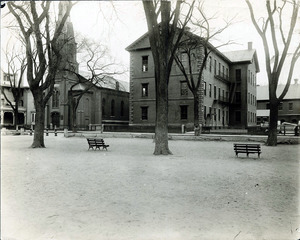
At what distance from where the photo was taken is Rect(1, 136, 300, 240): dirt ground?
4391mm

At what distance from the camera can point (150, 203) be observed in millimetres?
5766

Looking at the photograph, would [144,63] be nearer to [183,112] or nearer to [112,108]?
[183,112]

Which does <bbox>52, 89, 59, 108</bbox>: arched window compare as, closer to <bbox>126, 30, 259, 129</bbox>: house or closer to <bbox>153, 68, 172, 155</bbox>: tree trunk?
<bbox>126, 30, 259, 129</bbox>: house

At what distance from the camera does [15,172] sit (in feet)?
29.6

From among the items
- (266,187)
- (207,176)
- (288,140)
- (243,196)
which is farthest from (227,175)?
(288,140)

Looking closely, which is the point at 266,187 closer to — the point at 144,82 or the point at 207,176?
the point at 207,176

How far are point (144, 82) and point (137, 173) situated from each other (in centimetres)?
2884

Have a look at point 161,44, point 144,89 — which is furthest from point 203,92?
A: point 161,44

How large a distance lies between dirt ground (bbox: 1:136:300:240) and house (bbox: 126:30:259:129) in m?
24.5

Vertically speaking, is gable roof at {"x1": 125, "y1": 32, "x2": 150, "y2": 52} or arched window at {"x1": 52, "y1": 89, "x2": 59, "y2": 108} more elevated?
gable roof at {"x1": 125, "y1": 32, "x2": 150, "y2": 52}

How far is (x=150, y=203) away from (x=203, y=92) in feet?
99.2

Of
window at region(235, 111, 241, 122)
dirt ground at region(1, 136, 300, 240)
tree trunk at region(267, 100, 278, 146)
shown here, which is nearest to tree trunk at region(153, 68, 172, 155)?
dirt ground at region(1, 136, 300, 240)

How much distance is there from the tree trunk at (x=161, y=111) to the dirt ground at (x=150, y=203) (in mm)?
4087

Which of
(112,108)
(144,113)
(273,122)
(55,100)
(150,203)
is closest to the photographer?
(150,203)
